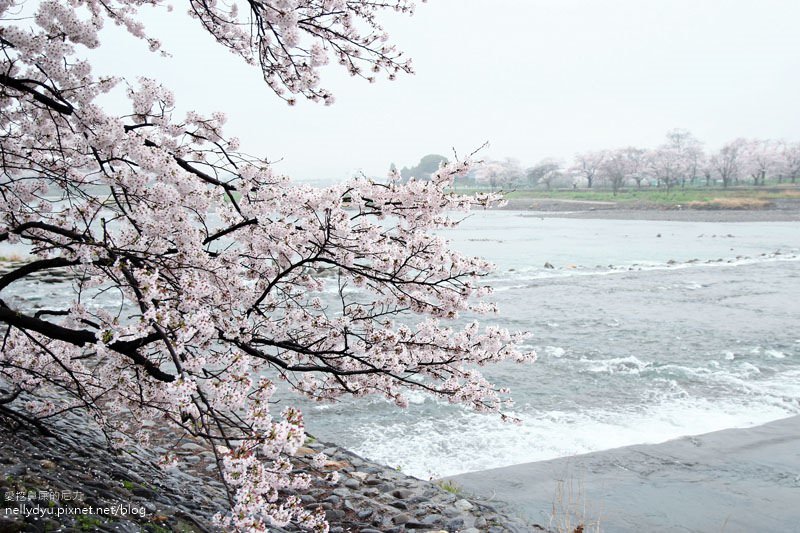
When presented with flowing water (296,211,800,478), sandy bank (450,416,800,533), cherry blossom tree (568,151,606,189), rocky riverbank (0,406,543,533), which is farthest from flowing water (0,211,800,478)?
cherry blossom tree (568,151,606,189)

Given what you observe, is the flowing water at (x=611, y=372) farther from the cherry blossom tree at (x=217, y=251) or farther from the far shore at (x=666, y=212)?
the far shore at (x=666, y=212)

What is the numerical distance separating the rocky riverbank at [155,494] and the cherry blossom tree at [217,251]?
22.5 inches

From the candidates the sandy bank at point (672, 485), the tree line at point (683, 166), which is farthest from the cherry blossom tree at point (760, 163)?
the sandy bank at point (672, 485)

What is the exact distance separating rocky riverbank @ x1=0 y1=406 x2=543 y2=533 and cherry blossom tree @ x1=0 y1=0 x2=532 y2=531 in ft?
1.87

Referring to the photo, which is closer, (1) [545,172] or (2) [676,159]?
(2) [676,159]

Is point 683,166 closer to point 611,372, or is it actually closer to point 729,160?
point 729,160

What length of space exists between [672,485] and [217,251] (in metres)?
6.80

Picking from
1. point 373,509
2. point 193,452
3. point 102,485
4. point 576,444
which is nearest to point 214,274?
point 102,485

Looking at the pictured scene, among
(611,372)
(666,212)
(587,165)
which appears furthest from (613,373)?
(587,165)

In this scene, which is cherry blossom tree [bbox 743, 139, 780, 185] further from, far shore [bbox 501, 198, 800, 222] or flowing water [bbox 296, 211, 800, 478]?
flowing water [bbox 296, 211, 800, 478]

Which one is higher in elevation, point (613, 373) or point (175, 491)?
point (175, 491)

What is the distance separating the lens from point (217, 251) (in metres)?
5.40

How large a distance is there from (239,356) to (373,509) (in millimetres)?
3638

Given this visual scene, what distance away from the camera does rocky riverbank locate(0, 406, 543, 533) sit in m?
4.54
